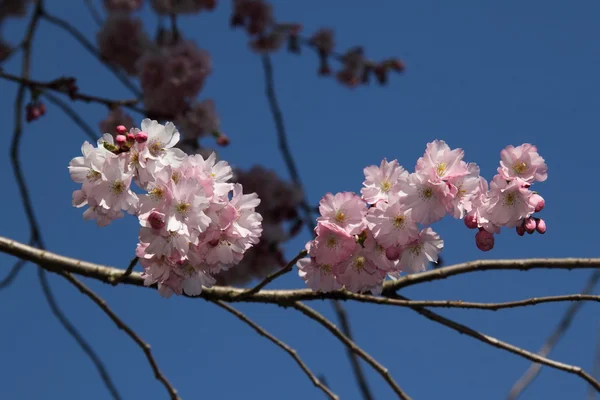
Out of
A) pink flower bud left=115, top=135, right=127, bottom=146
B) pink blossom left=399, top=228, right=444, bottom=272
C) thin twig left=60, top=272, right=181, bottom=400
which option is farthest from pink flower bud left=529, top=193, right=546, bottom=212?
thin twig left=60, top=272, right=181, bottom=400

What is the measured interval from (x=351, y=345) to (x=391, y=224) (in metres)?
0.48

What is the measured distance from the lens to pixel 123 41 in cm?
612

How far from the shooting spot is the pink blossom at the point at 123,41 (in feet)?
20.1

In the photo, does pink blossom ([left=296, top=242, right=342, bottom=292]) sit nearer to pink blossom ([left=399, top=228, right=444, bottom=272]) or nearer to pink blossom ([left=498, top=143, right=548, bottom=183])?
pink blossom ([left=399, top=228, right=444, bottom=272])

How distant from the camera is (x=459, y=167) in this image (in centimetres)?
174

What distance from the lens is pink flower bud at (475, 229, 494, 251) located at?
1788 mm

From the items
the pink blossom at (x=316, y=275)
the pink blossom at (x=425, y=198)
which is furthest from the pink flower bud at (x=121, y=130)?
the pink blossom at (x=425, y=198)

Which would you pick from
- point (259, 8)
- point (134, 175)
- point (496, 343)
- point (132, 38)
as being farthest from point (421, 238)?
point (259, 8)

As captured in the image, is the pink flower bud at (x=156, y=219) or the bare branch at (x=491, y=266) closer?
the pink flower bud at (x=156, y=219)

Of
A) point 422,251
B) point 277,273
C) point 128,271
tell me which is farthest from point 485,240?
point 128,271

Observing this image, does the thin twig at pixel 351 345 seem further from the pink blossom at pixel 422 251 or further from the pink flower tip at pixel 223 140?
the pink flower tip at pixel 223 140

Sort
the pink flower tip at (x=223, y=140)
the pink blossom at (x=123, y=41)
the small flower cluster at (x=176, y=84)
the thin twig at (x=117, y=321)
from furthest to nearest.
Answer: the pink blossom at (x=123, y=41) < the small flower cluster at (x=176, y=84) < the pink flower tip at (x=223, y=140) < the thin twig at (x=117, y=321)

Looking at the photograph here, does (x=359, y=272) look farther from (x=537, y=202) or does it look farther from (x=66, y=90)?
(x=66, y=90)

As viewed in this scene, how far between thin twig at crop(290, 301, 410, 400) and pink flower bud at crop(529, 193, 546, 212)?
2.08 feet
